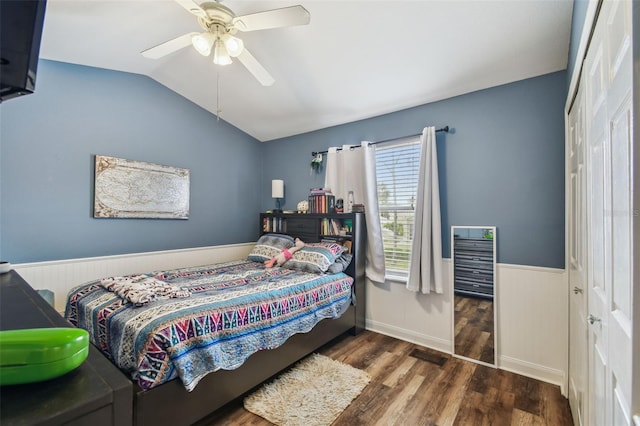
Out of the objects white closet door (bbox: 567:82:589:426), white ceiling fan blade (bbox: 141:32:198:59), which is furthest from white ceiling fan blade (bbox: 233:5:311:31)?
white closet door (bbox: 567:82:589:426)

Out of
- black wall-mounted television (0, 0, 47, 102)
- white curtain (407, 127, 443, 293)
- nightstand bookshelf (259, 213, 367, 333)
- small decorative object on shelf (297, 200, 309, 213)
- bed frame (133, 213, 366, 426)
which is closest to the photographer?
black wall-mounted television (0, 0, 47, 102)

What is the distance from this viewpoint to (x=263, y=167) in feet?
14.5

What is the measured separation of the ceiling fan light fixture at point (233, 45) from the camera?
1.82 metres

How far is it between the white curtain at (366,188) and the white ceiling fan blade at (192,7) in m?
1.99

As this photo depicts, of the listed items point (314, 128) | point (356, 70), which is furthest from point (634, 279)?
point (314, 128)

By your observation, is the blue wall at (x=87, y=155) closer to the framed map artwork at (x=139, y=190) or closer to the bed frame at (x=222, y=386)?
the framed map artwork at (x=139, y=190)

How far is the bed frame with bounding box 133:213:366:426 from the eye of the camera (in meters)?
1.42

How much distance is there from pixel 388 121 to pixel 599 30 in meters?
2.17

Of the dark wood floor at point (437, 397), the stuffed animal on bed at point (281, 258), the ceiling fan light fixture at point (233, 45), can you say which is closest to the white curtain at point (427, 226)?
the dark wood floor at point (437, 397)

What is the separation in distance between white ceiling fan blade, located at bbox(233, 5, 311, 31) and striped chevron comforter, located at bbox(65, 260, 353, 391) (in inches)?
71.6

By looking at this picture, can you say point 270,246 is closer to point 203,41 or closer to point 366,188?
point 366,188

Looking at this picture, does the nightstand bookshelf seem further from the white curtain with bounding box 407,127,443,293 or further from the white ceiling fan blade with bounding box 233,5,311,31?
the white ceiling fan blade with bounding box 233,5,311,31

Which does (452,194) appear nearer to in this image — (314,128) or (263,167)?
(314,128)

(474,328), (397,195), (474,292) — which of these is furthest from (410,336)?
(397,195)
